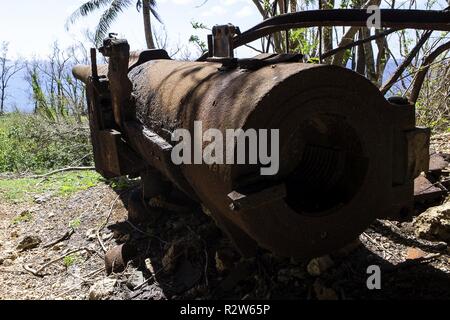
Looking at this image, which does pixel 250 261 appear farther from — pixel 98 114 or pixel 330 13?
pixel 98 114

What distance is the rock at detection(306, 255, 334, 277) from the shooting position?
2.42 metres

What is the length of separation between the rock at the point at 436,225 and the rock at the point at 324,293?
947 millimetres

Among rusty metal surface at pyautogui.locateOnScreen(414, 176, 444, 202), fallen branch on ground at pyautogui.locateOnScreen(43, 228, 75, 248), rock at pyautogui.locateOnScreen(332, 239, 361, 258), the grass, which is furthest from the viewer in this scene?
the grass

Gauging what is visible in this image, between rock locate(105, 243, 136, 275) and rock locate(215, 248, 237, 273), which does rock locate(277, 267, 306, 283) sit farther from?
rock locate(105, 243, 136, 275)

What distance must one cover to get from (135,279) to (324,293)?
1407 mm

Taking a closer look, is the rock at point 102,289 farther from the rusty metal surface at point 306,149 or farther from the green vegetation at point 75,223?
the green vegetation at point 75,223

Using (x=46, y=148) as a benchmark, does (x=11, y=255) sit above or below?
below

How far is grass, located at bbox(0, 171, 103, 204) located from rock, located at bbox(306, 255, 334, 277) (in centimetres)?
407

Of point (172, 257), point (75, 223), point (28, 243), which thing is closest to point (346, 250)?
point (172, 257)

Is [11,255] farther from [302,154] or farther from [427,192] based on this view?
[427,192]

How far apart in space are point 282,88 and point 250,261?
1.18 meters

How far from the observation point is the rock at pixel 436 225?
282cm

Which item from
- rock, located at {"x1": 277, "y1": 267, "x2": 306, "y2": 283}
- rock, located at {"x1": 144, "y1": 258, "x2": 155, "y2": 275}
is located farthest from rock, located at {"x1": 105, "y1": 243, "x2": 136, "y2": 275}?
rock, located at {"x1": 277, "y1": 267, "x2": 306, "y2": 283}

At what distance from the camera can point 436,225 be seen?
2.84 meters
